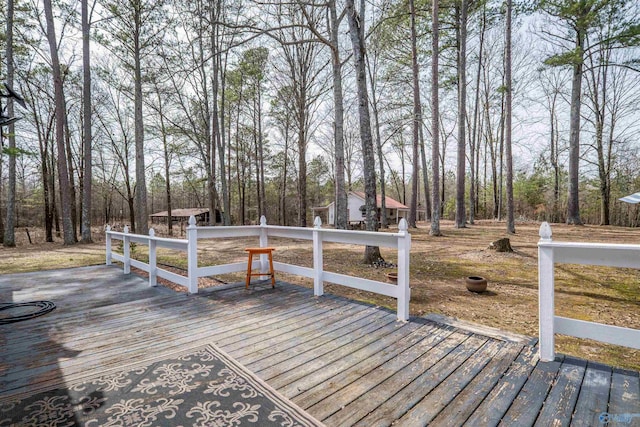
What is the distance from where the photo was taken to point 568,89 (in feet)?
72.1

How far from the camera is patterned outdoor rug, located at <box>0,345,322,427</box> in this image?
179 centimetres

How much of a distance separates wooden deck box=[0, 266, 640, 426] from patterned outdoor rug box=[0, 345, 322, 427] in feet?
0.48

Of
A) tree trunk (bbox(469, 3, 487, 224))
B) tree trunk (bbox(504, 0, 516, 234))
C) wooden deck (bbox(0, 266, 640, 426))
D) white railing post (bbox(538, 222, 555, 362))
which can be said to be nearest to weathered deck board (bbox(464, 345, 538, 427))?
wooden deck (bbox(0, 266, 640, 426))

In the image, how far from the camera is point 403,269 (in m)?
3.38

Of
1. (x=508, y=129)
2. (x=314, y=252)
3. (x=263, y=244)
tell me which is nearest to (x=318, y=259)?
(x=314, y=252)

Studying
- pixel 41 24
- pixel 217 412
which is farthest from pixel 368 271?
pixel 41 24

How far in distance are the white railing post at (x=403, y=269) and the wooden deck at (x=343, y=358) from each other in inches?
6.6

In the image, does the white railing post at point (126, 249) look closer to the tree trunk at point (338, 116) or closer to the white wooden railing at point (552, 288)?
the tree trunk at point (338, 116)

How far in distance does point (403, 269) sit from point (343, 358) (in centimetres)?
126

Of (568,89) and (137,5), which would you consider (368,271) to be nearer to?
(137,5)

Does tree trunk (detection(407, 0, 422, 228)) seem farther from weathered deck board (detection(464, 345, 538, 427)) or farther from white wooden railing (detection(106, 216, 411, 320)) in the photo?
weathered deck board (detection(464, 345, 538, 427))

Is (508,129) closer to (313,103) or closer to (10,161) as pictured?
(313,103)

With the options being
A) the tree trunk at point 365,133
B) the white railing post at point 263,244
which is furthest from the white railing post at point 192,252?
the tree trunk at point 365,133

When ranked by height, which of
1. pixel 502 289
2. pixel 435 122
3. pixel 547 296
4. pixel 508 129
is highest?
pixel 435 122
